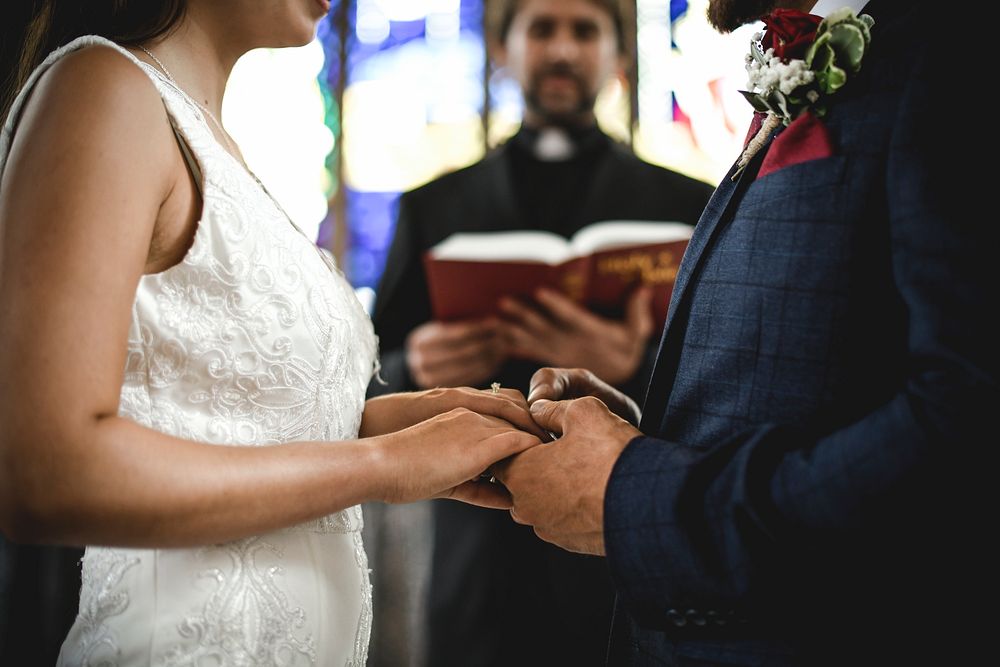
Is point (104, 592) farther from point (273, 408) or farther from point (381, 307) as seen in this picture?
point (381, 307)

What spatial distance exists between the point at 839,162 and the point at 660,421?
50 centimetres

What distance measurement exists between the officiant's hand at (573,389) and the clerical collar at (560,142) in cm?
209

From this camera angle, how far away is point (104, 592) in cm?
125

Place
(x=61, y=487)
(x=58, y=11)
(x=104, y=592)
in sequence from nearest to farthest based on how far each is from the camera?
(x=61, y=487) → (x=104, y=592) → (x=58, y=11)

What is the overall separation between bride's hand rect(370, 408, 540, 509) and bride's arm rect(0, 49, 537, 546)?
0.09m

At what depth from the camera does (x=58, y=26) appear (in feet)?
4.69

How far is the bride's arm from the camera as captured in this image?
1.02 m

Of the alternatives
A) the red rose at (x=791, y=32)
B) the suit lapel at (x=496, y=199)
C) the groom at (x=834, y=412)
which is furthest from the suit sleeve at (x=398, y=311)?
the red rose at (x=791, y=32)

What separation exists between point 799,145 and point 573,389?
0.72 m

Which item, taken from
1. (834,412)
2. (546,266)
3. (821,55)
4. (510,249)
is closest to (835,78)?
(821,55)

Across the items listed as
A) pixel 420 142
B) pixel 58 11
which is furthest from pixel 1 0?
pixel 420 142

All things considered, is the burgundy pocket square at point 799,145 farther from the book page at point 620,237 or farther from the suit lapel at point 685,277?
the book page at point 620,237

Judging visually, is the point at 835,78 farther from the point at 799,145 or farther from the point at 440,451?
the point at 440,451

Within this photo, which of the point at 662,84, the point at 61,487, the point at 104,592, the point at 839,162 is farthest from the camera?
the point at 662,84
